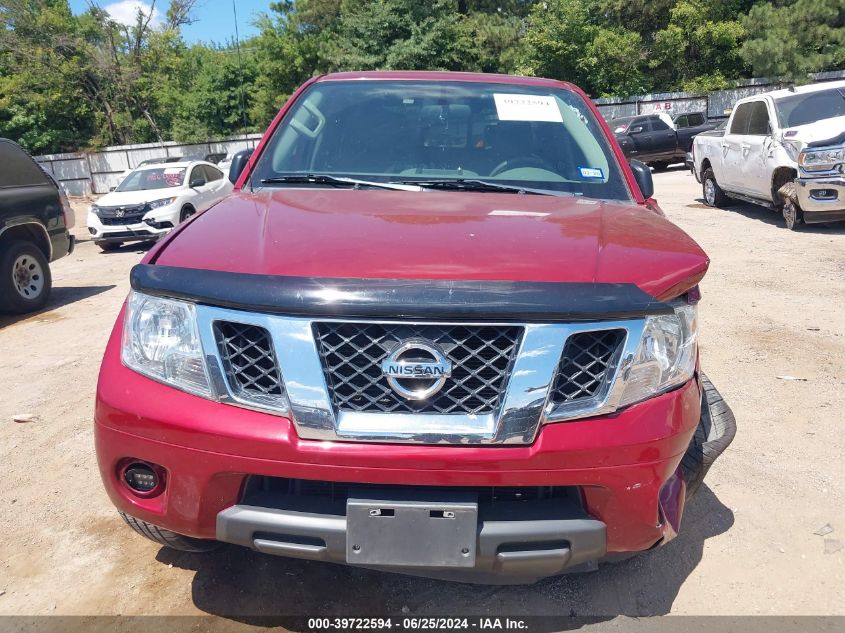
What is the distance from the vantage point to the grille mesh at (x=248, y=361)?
6.84 ft

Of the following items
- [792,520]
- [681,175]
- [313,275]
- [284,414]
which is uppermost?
[313,275]

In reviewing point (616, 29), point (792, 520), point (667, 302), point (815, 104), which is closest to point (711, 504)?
point (792, 520)

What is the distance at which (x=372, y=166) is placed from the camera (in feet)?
10.8

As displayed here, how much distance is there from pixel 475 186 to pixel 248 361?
1400 mm

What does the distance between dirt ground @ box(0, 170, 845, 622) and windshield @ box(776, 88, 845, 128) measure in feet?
17.8

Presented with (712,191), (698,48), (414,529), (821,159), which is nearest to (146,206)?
(712,191)

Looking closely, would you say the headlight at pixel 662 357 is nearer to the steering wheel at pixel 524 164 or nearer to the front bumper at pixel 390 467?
the front bumper at pixel 390 467

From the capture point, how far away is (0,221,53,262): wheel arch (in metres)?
8.00

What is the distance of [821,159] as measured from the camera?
9172mm

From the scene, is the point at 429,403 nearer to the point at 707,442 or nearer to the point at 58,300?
the point at 707,442

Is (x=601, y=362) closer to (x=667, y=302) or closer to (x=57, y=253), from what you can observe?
(x=667, y=302)

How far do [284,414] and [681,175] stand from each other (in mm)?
20134

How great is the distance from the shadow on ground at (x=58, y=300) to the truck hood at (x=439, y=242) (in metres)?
6.24

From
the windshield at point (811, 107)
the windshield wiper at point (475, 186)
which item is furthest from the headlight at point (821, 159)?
the windshield wiper at point (475, 186)
